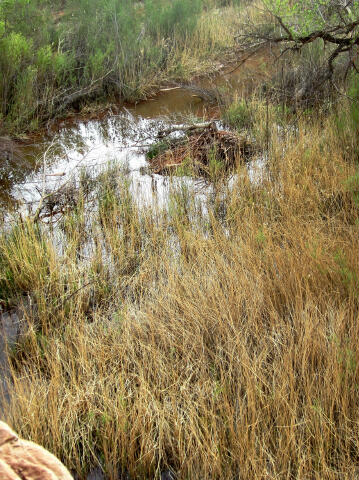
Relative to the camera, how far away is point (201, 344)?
2578 mm

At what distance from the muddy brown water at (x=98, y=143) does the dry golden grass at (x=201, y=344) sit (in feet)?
4.08

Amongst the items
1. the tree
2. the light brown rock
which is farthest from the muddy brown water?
the light brown rock

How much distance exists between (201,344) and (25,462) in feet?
5.73

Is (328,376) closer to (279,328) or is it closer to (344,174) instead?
(279,328)

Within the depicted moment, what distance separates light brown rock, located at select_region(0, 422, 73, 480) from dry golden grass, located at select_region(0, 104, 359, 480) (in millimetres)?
1200

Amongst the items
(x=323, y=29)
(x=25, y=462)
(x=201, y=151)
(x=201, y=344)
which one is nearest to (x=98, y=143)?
(x=201, y=151)

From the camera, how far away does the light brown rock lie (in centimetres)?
86

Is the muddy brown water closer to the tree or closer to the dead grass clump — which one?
the dead grass clump

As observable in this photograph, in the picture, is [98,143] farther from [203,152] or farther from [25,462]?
[25,462]

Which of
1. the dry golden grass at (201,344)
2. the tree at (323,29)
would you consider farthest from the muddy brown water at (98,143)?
the tree at (323,29)

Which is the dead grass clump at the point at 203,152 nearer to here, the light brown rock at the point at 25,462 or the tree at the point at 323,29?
the tree at the point at 323,29

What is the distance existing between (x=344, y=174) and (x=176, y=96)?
5.61 metres

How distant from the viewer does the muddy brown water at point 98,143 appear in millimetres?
5582

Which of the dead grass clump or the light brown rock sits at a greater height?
the dead grass clump
